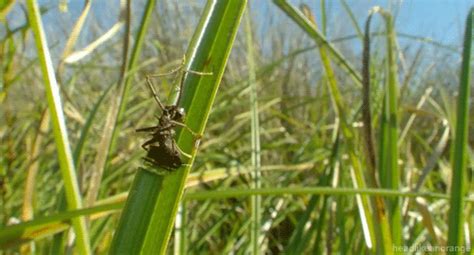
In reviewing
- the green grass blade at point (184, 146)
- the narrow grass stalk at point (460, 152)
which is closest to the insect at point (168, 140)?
the green grass blade at point (184, 146)

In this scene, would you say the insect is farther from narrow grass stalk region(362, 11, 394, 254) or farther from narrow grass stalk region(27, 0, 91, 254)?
narrow grass stalk region(362, 11, 394, 254)

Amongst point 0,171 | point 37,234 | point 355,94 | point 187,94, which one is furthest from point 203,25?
point 355,94

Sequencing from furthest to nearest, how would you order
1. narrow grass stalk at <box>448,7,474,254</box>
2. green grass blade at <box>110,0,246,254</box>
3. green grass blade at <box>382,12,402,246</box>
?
1. green grass blade at <box>382,12,402,246</box>
2. narrow grass stalk at <box>448,7,474,254</box>
3. green grass blade at <box>110,0,246,254</box>

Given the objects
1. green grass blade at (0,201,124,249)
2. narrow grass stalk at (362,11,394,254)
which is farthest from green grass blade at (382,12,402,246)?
A: green grass blade at (0,201,124,249)

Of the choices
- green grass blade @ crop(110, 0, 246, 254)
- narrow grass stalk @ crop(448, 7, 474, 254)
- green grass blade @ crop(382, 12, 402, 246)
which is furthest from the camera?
green grass blade @ crop(382, 12, 402, 246)

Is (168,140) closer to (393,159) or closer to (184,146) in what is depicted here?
(184,146)

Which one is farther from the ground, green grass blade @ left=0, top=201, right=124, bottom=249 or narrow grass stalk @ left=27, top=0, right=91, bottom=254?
narrow grass stalk @ left=27, top=0, right=91, bottom=254
